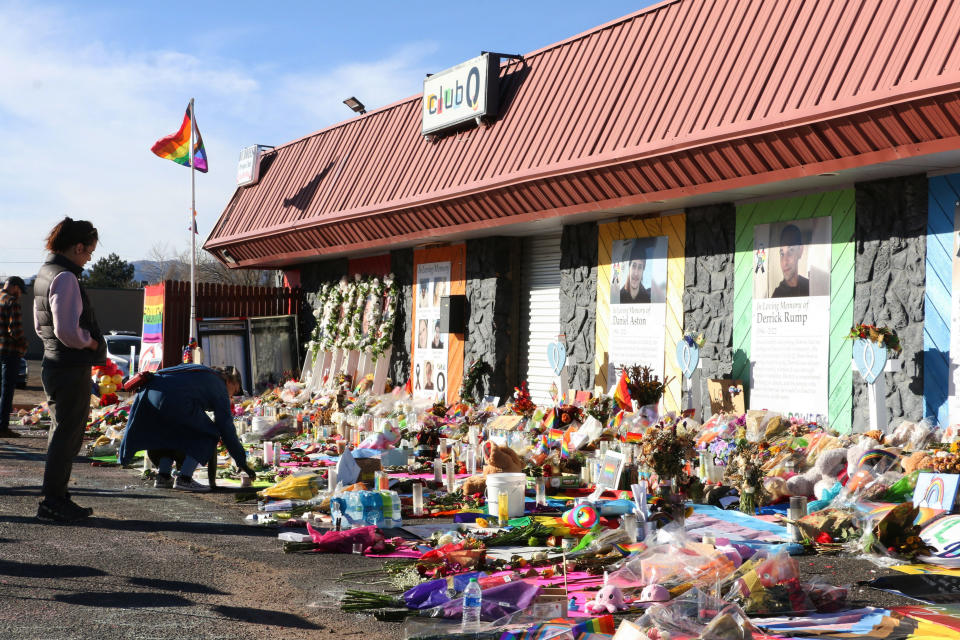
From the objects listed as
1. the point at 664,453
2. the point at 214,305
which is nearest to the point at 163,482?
the point at 664,453

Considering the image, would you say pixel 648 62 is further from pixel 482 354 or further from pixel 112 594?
pixel 112 594

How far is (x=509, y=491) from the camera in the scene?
24.4 feet

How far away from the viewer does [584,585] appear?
5.36 m

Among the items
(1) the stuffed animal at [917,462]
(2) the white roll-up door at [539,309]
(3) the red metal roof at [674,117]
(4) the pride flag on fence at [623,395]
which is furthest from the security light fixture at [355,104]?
(1) the stuffed animal at [917,462]

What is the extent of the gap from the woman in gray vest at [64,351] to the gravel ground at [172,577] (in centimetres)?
34

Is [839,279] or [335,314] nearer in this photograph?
[839,279]

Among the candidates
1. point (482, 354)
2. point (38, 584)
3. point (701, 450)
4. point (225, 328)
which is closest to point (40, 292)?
point (38, 584)

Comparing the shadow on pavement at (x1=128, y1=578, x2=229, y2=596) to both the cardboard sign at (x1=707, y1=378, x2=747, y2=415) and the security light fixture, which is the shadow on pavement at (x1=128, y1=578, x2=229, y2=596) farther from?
the security light fixture

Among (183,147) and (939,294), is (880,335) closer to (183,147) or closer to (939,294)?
(939,294)

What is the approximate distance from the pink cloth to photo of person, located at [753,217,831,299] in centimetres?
740

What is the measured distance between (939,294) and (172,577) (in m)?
7.34

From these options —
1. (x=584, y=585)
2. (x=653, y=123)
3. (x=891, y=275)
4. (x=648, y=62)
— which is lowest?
(x=584, y=585)

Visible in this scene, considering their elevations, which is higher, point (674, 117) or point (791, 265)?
point (674, 117)

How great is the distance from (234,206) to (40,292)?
15.6 m
